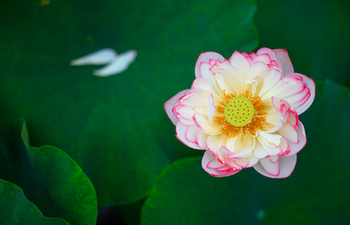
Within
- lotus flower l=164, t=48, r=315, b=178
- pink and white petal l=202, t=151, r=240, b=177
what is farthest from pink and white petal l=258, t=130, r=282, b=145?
pink and white petal l=202, t=151, r=240, b=177

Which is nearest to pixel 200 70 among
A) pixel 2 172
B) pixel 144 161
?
pixel 144 161

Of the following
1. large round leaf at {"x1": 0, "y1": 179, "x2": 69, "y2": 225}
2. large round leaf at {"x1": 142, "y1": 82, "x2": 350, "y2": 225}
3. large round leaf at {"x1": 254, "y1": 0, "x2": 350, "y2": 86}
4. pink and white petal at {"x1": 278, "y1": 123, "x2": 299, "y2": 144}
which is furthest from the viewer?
large round leaf at {"x1": 254, "y1": 0, "x2": 350, "y2": 86}

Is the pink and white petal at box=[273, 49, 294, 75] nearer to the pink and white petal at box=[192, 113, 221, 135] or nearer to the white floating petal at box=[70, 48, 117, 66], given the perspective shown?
the pink and white petal at box=[192, 113, 221, 135]

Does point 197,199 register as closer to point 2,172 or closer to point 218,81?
point 218,81

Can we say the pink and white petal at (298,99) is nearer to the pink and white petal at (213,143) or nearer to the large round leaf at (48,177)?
the pink and white petal at (213,143)

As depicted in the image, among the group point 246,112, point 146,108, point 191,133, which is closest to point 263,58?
point 246,112

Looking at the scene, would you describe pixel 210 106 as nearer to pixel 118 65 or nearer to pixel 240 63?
pixel 240 63
